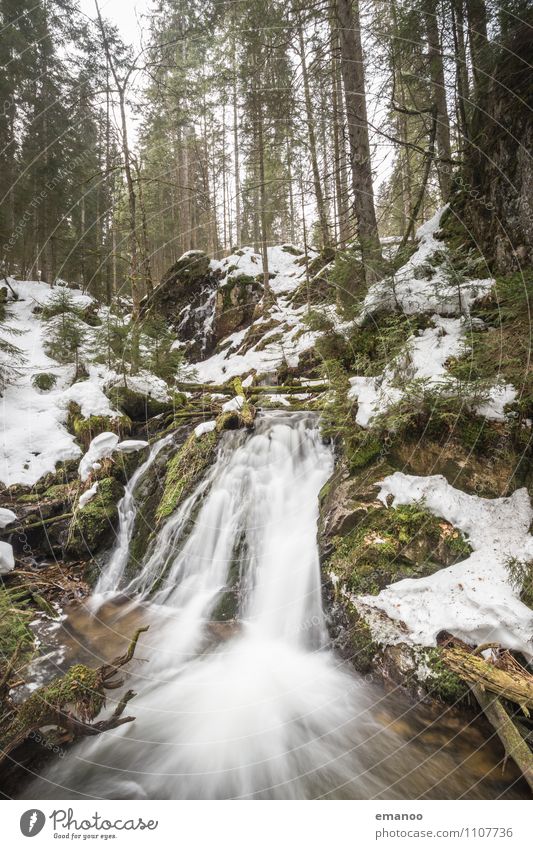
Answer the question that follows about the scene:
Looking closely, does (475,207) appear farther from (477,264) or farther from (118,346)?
(118,346)

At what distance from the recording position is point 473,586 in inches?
115

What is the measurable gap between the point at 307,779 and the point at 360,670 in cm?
96

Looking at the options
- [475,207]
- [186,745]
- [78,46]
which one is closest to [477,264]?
[475,207]

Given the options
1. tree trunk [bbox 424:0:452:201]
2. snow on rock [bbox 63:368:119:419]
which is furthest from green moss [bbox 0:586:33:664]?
tree trunk [bbox 424:0:452:201]

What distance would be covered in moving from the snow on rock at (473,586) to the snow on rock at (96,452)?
605 cm

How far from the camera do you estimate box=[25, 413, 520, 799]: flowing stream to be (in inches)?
102

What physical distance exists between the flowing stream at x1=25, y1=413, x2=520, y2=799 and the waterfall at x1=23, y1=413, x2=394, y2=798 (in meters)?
0.01

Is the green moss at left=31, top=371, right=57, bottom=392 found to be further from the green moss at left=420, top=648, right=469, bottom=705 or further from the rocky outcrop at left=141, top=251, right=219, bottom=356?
the green moss at left=420, top=648, right=469, bottom=705

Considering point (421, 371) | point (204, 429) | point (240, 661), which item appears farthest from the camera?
point (204, 429)

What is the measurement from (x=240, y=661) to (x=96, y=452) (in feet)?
17.3

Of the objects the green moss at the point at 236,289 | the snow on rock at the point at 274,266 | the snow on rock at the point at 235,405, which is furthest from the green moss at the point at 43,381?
the snow on rock at the point at 274,266

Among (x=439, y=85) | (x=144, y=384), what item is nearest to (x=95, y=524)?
(x=144, y=384)

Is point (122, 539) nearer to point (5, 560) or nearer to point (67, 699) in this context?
point (5, 560)

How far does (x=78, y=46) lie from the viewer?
9711mm
